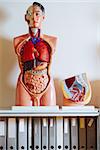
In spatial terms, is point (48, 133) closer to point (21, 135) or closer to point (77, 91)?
point (21, 135)

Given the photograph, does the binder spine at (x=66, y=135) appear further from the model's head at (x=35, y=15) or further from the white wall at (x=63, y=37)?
the model's head at (x=35, y=15)

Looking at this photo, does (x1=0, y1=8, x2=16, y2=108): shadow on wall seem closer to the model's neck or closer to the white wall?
the white wall

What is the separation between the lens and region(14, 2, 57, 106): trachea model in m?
1.64

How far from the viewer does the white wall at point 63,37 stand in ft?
6.05

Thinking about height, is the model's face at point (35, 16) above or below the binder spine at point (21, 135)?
above

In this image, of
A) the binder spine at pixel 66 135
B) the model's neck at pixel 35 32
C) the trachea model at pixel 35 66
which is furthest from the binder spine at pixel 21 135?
the model's neck at pixel 35 32

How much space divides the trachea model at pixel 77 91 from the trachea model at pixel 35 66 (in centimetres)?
8

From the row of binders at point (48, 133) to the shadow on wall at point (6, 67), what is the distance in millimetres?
202

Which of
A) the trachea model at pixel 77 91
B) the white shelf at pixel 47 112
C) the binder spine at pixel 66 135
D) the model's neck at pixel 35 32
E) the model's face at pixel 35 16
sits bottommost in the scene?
the binder spine at pixel 66 135

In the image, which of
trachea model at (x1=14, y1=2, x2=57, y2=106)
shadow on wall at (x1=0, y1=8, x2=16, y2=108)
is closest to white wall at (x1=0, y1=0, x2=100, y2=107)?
shadow on wall at (x1=0, y1=8, x2=16, y2=108)

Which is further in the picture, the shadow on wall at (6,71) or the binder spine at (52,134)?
the shadow on wall at (6,71)

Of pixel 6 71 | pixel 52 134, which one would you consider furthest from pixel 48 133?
pixel 6 71

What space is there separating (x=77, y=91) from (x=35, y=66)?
26 centimetres

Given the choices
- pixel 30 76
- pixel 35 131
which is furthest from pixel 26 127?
pixel 30 76
